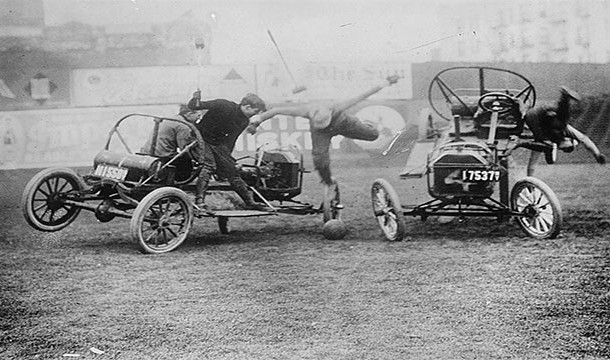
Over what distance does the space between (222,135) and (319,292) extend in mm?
1251

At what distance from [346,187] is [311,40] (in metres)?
1.04

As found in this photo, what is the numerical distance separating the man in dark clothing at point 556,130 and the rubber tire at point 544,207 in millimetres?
214

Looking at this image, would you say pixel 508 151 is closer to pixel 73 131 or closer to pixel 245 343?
pixel 245 343

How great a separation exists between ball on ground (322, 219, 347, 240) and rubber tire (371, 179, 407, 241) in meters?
0.27

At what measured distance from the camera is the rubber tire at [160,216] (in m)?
3.22

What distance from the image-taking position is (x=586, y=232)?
11.2 feet

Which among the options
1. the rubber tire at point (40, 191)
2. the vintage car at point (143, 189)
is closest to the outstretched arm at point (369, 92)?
the vintage car at point (143, 189)

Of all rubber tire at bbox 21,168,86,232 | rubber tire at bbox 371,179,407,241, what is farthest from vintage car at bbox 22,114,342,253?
rubber tire at bbox 371,179,407,241

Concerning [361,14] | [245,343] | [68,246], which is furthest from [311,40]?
[68,246]

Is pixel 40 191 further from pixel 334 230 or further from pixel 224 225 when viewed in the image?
pixel 334 230

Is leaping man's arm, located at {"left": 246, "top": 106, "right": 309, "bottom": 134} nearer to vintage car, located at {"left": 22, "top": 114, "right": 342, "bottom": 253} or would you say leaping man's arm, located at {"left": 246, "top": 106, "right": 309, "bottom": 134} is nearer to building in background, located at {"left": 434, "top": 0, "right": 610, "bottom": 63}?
vintage car, located at {"left": 22, "top": 114, "right": 342, "bottom": 253}

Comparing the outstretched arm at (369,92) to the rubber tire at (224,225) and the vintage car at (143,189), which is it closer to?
the vintage car at (143,189)

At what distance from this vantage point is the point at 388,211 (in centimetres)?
365

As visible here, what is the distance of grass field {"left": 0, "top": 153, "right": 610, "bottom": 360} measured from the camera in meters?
2.39
